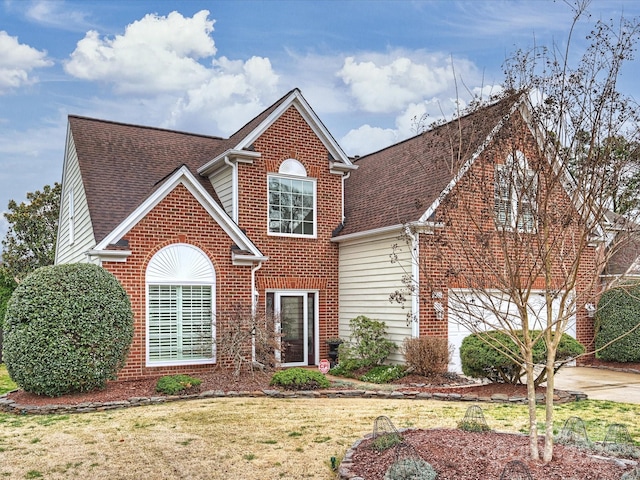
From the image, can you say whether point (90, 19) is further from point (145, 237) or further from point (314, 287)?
point (314, 287)

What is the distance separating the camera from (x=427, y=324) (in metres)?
15.2

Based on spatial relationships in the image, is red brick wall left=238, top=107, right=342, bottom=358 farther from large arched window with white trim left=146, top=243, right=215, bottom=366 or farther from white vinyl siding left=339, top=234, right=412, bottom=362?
large arched window with white trim left=146, top=243, right=215, bottom=366

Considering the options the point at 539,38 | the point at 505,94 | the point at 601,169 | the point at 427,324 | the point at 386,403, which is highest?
the point at 539,38

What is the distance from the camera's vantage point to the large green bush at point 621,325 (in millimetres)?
17109

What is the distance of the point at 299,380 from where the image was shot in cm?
1245

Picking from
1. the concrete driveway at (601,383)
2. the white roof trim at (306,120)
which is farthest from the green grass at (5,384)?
the concrete driveway at (601,383)

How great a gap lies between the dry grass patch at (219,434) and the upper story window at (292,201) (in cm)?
680

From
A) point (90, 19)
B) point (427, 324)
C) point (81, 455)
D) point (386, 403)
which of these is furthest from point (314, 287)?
point (81, 455)

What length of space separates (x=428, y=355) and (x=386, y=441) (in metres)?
7.30

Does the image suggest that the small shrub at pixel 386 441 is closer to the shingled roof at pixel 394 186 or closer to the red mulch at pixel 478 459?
the red mulch at pixel 478 459

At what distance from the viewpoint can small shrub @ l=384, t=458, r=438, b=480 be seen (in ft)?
19.2

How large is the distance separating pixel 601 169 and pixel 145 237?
1071cm

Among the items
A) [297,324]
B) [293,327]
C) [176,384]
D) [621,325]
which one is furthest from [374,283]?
[621,325]

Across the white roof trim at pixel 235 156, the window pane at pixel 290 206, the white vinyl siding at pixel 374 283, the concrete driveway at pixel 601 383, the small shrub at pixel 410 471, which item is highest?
the white roof trim at pixel 235 156
